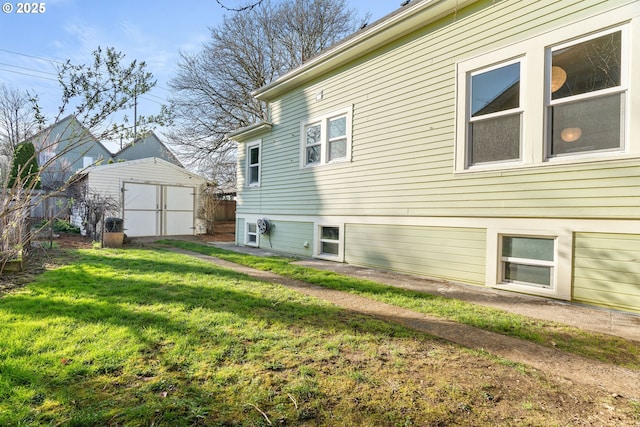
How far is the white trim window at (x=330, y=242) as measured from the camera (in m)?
7.07

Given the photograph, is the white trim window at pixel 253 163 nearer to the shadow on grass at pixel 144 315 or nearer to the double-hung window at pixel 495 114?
the shadow on grass at pixel 144 315

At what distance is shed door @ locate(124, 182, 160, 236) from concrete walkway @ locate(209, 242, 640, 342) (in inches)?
433

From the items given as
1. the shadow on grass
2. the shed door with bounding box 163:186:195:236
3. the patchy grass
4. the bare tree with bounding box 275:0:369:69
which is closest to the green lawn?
the shadow on grass

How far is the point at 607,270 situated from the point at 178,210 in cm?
1448

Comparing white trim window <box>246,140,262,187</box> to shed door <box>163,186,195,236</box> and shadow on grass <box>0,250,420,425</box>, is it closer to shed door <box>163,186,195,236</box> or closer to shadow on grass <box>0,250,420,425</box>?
shadow on grass <box>0,250,420,425</box>

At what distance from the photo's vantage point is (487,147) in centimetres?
487

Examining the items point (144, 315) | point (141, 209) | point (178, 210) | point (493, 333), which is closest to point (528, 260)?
point (493, 333)

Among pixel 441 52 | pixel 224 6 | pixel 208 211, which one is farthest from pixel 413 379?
pixel 208 211

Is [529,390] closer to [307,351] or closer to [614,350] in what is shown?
[614,350]

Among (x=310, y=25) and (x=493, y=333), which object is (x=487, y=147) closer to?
(x=493, y=333)

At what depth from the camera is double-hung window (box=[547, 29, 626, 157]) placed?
3.75 m

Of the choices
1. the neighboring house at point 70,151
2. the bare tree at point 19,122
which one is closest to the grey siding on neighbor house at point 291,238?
the neighboring house at point 70,151

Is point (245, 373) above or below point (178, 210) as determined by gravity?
below

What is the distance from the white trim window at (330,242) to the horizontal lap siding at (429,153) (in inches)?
16.0
